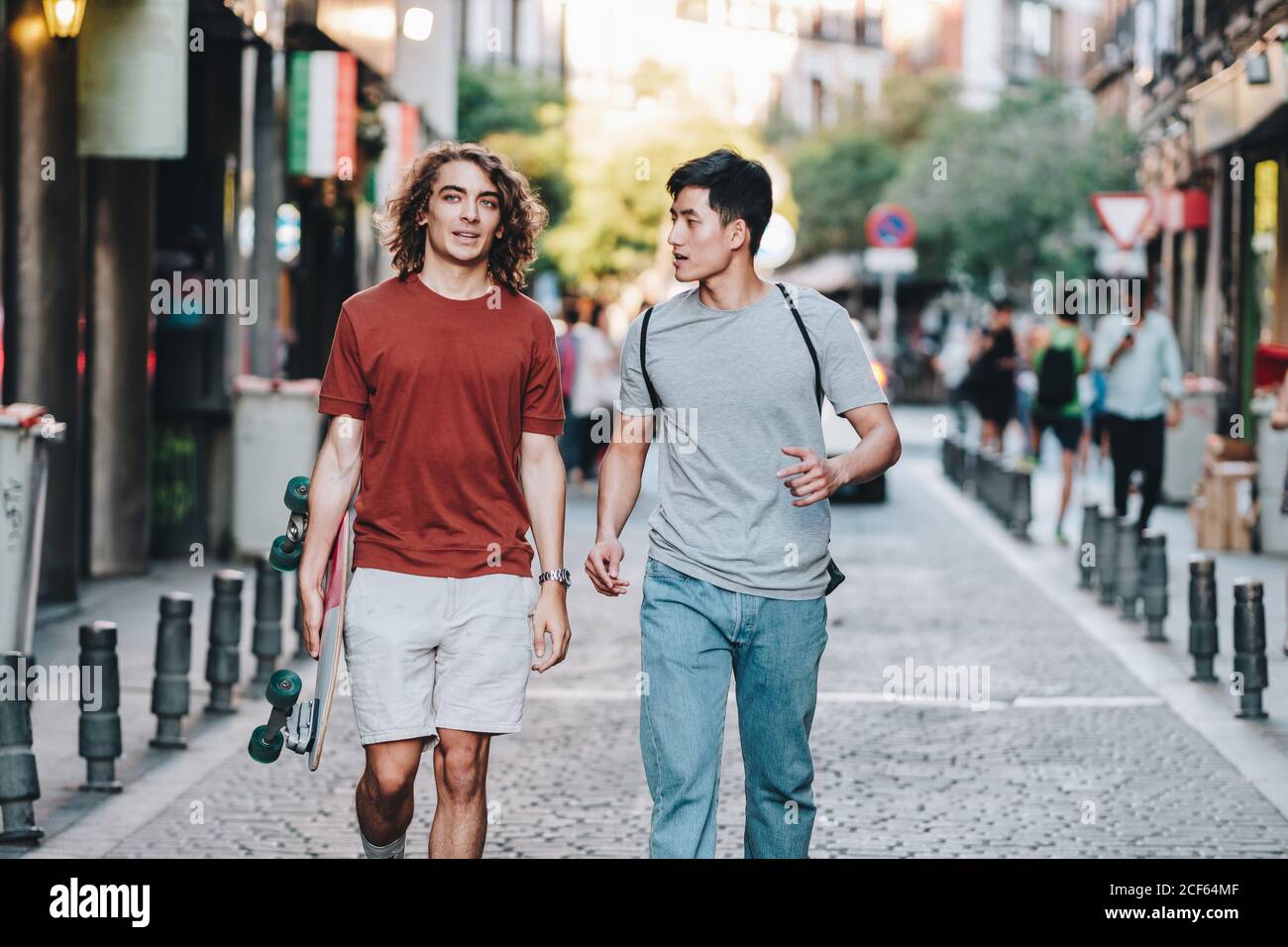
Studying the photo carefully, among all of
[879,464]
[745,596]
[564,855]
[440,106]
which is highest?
[440,106]

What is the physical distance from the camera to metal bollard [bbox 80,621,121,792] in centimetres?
703

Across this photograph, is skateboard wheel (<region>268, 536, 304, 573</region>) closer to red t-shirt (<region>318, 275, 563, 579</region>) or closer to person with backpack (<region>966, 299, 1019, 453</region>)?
red t-shirt (<region>318, 275, 563, 579</region>)

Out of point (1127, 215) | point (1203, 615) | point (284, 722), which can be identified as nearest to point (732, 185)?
point (284, 722)

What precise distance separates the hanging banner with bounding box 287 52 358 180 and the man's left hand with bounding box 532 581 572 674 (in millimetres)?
11793

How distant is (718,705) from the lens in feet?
15.6

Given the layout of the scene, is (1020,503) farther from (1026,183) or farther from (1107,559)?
(1026,183)

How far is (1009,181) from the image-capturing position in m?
41.1

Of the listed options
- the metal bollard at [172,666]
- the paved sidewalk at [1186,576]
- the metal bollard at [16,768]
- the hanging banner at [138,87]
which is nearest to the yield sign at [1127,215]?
the paved sidewalk at [1186,576]

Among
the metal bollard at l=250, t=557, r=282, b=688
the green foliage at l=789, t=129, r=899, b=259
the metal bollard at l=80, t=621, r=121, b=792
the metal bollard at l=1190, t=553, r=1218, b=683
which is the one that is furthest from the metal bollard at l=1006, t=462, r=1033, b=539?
the green foliage at l=789, t=129, r=899, b=259

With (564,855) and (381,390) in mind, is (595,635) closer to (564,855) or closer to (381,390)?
(564,855)

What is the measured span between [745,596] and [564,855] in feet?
6.09

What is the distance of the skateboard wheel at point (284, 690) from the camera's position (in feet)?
15.9

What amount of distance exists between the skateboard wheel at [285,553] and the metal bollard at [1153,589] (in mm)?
6704
